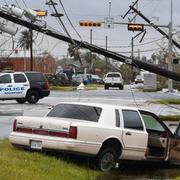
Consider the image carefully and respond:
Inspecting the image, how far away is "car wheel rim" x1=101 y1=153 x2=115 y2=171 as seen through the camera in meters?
13.4

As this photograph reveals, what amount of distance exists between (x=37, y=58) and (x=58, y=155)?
104 metres

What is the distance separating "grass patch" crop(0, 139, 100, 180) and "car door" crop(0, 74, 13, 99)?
878 inches

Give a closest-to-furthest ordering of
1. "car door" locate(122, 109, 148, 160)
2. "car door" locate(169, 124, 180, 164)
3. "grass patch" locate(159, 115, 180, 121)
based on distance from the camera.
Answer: "car door" locate(122, 109, 148, 160) < "car door" locate(169, 124, 180, 164) < "grass patch" locate(159, 115, 180, 121)

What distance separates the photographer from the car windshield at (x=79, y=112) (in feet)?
44.7

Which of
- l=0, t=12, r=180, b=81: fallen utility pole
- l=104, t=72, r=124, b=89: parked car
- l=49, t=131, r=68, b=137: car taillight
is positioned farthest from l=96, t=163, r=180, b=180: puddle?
l=104, t=72, r=124, b=89: parked car

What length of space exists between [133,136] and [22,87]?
77.3ft

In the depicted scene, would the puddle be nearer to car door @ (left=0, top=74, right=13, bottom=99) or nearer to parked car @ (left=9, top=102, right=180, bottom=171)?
parked car @ (left=9, top=102, right=180, bottom=171)

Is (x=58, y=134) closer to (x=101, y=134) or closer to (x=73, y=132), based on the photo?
(x=73, y=132)

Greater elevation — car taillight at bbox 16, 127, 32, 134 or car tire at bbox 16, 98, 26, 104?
car taillight at bbox 16, 127, 32, 134

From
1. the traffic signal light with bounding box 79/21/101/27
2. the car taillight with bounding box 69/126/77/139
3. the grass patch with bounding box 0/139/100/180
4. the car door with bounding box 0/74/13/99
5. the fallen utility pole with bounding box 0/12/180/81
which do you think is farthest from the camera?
the traffic signal light with bounding box 79/21/101/27

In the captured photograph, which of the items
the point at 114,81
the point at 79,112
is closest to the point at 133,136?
the point at 79,112

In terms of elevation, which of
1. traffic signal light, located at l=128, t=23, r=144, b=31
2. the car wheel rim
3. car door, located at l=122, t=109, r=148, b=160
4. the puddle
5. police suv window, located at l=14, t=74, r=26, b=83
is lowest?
the puddle

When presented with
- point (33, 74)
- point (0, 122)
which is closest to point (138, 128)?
point (0, 122)

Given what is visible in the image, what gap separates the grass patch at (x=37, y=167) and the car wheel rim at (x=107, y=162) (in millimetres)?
264
